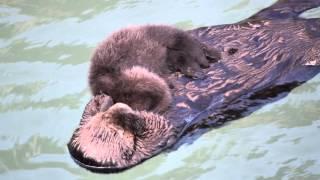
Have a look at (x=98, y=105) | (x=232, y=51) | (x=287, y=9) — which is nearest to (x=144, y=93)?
(x=98, y=105)

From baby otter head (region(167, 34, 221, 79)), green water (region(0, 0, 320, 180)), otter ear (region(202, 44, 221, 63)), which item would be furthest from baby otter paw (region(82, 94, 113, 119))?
otter ear (region(202, 44, 221, 63))

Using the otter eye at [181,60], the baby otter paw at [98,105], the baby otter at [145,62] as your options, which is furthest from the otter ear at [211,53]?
the baby otter paw at [98,105]

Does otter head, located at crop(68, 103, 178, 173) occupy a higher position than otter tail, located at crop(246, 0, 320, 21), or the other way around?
otter tail, located at crop(246, 0, 320, 21)

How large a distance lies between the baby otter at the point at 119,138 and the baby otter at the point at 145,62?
139 millimetres

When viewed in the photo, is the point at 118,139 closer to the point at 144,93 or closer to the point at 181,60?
the point at 144,93

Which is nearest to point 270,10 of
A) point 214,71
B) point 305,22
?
point 305,22

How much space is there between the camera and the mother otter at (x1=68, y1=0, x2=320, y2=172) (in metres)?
3.91

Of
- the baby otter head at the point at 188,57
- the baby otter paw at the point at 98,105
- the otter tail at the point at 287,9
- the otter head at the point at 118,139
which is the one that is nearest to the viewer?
the otter head at the point at 118,139

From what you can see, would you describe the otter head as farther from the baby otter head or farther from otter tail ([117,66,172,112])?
the baby otter head

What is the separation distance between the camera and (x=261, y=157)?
4.16 meters

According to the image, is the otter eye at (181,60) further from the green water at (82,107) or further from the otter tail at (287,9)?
the otter tail at (287,9)

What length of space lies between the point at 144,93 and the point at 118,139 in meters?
0.36

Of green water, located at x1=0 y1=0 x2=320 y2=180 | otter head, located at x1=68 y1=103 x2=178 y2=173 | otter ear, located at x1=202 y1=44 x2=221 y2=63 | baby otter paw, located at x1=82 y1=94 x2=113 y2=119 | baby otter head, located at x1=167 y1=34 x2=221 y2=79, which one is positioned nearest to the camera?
otter head, located at x1=68 y1=103 x2=178 y2=173

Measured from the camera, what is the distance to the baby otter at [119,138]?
3.86 m
